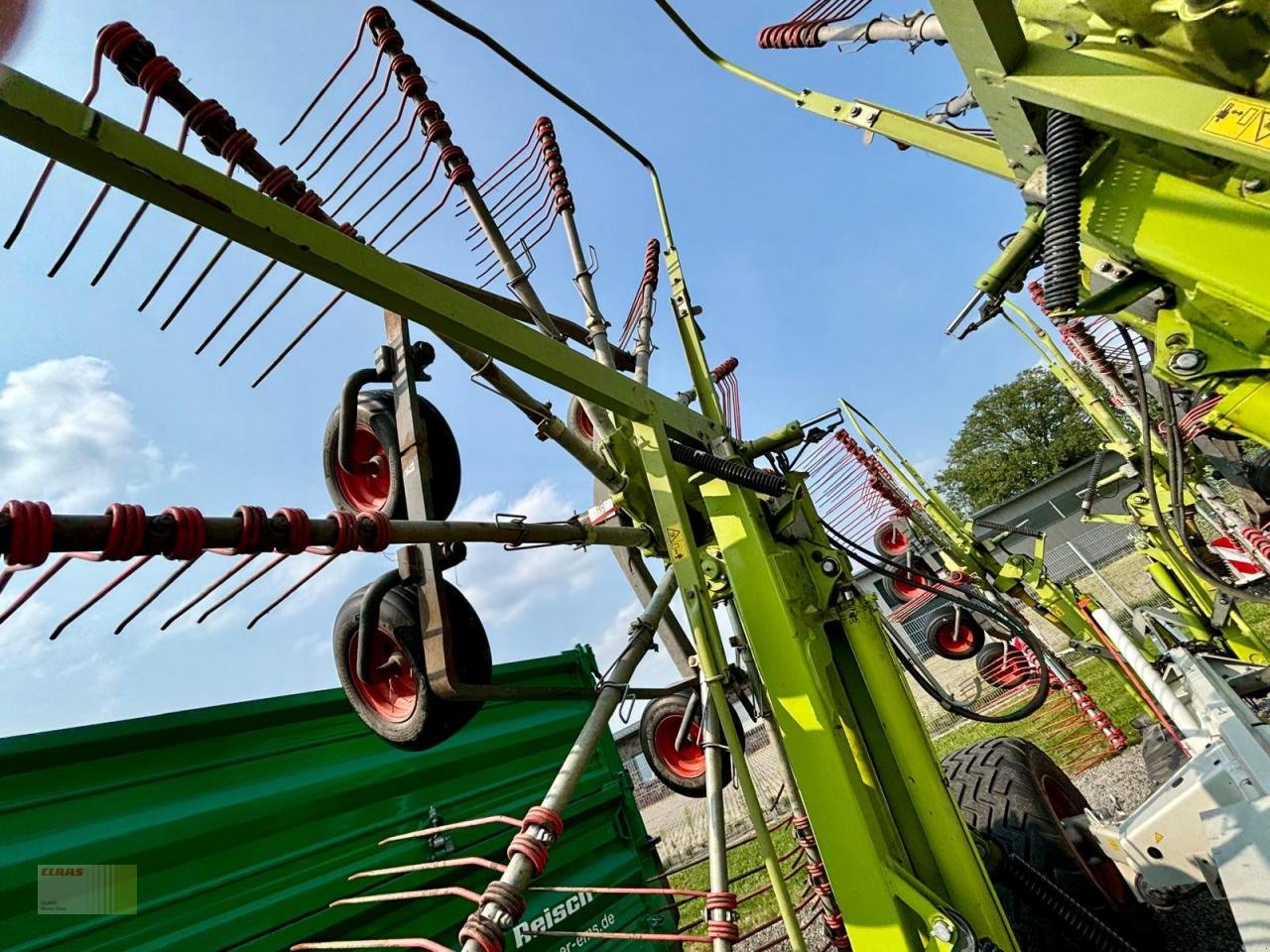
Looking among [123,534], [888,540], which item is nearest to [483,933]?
[123,534]

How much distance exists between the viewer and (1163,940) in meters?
3.53

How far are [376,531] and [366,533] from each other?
0.03 metres

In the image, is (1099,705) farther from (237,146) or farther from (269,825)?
(237,146)

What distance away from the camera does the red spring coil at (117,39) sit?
2.01m

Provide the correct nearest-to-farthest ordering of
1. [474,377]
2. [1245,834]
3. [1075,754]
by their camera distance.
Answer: [1245,834] → [474,377] → [1075,754]

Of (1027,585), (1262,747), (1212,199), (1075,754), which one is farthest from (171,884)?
(1075,754)

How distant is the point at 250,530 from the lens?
5.05 ft

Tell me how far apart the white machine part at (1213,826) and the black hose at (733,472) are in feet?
6.58

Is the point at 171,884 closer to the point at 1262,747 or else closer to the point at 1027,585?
the point at 1262,747

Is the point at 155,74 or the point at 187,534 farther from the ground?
the point at 155,74

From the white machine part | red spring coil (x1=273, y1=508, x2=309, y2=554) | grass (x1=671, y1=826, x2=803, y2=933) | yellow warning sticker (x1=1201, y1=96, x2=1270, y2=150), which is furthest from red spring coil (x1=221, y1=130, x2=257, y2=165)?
grass (x1=671, y1=826, x2=803, y2=933)

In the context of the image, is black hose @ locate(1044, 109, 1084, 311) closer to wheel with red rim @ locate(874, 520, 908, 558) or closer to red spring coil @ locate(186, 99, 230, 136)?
red spring coil @ locate(186, 99, 230, 136)

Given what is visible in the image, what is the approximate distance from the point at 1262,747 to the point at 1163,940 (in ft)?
4.81

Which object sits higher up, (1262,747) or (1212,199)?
(1212,199)
